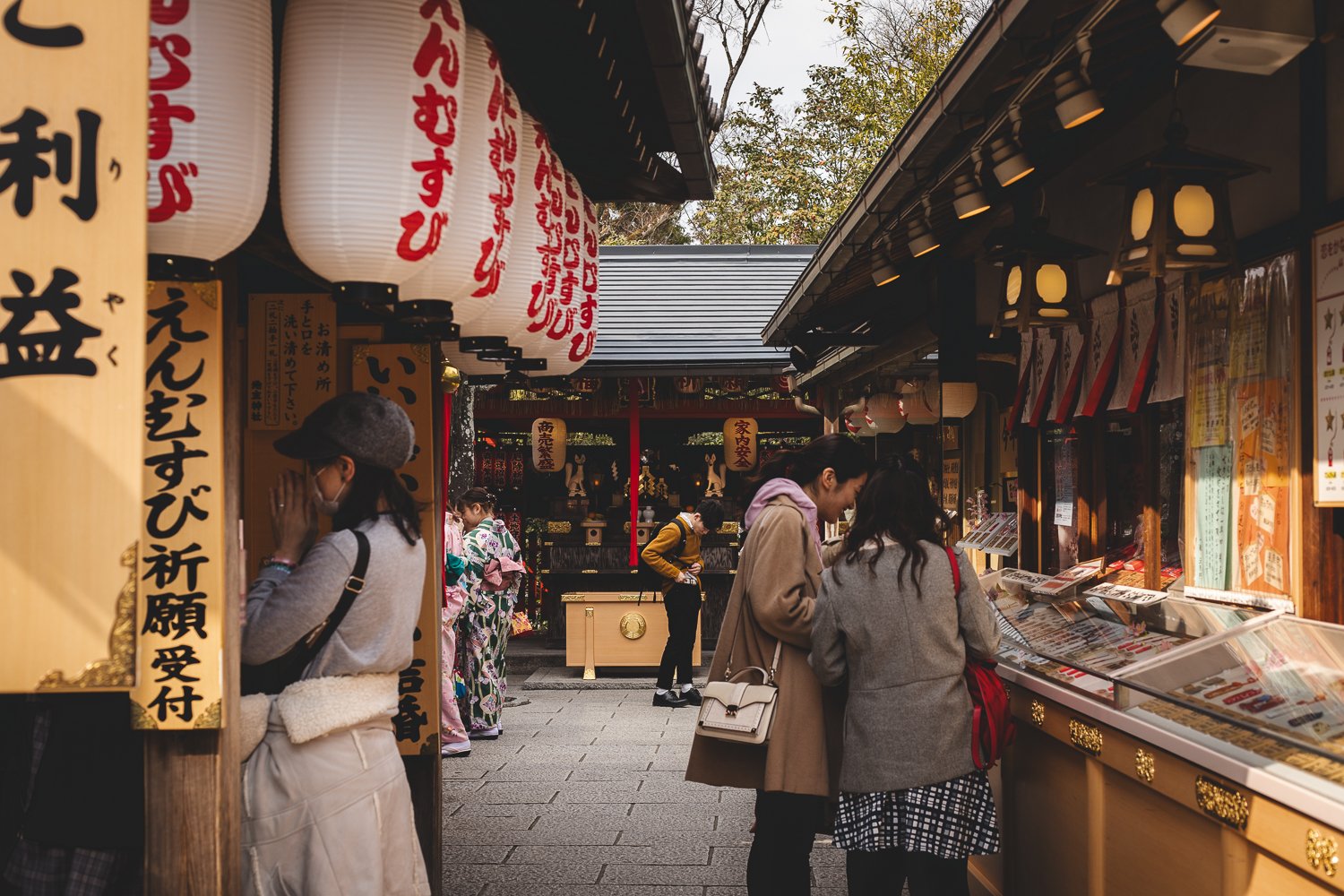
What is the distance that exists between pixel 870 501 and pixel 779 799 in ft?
4.66

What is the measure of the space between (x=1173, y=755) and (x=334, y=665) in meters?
2.87

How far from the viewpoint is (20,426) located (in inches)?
87.0

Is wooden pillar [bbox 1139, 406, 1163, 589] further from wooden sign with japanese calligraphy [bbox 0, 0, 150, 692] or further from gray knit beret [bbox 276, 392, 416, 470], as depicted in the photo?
wooden sign with japanese calligraphy [bbox 0, 0, 150, 692]

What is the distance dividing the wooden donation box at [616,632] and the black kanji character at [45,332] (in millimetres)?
12163

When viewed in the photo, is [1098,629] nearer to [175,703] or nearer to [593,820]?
[593,820]

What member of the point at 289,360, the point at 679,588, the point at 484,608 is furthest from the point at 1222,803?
the point at 679,588

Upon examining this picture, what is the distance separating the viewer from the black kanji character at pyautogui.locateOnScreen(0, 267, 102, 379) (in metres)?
2.19

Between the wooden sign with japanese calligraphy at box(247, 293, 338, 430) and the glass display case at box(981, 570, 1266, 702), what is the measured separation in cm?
361

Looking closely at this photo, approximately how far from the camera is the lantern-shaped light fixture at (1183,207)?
433 cm

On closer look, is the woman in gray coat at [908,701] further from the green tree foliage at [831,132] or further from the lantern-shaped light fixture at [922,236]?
the green tree foliage at [831,132]

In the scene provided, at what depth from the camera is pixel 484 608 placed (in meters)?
11.0

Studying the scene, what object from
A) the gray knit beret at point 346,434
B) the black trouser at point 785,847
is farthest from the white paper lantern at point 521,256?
the black trouser at point 785,847

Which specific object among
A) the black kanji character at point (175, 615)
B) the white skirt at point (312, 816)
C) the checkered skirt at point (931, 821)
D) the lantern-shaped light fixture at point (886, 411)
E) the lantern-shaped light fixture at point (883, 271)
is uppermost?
the lantern-shaped light fixture at point (883, 271)

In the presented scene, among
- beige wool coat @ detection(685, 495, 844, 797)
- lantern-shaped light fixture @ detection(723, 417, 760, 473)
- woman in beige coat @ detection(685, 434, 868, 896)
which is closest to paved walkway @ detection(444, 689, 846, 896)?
woman in beige coat @ detection(685, 434, 868, 896)
